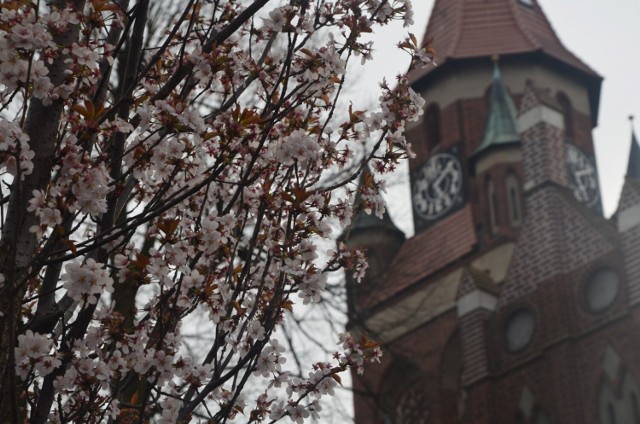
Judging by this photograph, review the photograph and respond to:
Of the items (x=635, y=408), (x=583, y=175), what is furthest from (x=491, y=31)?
(x=635, y=408)

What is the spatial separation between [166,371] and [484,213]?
30264mm

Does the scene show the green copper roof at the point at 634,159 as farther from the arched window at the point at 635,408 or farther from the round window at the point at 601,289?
the arched window at the point at 635,408

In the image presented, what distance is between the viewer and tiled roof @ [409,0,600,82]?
3812cm

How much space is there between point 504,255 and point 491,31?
9630 millimetres

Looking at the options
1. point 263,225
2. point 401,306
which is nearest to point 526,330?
point 401,306

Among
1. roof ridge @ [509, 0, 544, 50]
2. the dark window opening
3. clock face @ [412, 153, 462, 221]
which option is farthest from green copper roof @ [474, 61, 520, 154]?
the dark window opening

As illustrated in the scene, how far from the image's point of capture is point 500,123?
113 feet

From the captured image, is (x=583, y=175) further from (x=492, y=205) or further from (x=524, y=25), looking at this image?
(x=524, y=25)

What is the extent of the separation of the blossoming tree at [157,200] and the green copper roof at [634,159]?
29.7 m

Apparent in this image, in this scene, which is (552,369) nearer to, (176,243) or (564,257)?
(564,257)

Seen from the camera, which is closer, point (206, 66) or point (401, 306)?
point (206, 66)

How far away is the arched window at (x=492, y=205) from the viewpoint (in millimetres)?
34156

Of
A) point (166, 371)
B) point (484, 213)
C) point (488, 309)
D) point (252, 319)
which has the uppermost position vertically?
point (484, 213)

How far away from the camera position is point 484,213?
34750 mm
